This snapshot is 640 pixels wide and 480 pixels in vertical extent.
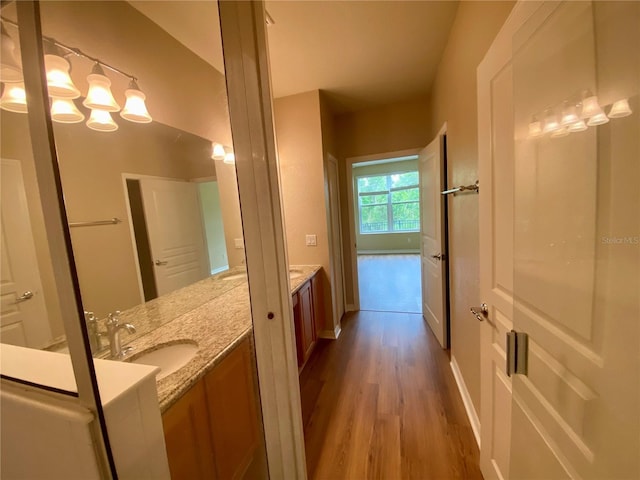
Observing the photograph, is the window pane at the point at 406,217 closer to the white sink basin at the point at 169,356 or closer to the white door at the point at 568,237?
the white door at the point at 568,237

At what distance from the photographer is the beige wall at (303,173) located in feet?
8.69

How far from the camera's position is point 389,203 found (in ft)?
25.3

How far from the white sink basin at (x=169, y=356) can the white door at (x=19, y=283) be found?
1.21ft

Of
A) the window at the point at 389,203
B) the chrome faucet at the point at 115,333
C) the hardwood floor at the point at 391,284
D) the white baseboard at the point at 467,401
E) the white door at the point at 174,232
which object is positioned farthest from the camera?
the window at the point at 389,203

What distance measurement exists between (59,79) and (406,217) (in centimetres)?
768

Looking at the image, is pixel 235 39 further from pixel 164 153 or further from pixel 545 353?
pixel 545 353

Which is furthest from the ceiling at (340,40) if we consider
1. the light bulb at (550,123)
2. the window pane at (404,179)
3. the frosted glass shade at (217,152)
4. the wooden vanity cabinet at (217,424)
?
the window pane at (404,179)

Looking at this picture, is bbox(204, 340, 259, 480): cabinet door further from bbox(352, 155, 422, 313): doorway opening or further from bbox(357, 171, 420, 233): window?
bbox(357, 171, 420, 233): window

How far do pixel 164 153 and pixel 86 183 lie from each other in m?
0.44

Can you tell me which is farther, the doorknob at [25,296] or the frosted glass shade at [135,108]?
the frosted glass shade at [135,108]

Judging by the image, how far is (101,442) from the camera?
514 mm

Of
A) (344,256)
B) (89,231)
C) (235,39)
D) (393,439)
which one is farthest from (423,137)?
(89,231)

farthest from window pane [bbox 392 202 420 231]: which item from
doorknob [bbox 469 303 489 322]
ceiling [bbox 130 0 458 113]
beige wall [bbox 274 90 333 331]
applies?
doorknob [bbox 469 303 489 322]

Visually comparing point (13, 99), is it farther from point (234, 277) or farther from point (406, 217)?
point (406, 217)
